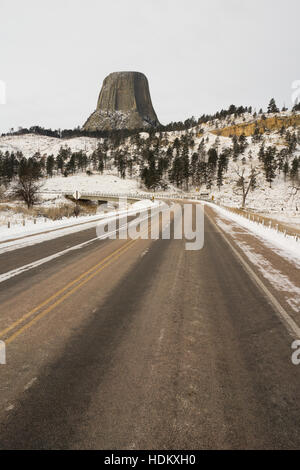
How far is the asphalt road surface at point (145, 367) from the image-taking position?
2.52 m

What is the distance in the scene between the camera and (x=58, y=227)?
61.4 feet

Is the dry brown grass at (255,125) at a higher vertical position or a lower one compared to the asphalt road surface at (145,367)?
higher

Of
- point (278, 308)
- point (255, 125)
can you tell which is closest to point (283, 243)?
point (278, 308)

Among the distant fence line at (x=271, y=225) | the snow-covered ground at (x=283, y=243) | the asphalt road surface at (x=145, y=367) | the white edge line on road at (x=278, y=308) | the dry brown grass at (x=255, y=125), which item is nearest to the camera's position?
the asphalt road surface at (x=145, y=367)

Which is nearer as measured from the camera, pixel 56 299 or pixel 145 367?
pixel 145 367

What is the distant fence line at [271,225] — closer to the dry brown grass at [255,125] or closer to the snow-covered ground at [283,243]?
the snow-covered ground at [283,243]

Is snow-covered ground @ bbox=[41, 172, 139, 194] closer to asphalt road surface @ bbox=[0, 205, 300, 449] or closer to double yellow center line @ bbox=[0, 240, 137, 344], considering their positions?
double yellow center line @ bbox=[0, 240, 137, 344]

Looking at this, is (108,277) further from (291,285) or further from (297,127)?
(297,127)

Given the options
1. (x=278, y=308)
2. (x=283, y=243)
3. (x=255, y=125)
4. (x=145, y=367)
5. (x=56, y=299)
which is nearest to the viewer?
(x=145, y=367)

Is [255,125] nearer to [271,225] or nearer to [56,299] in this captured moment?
Answer: [271,225]

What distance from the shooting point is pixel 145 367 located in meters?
3.51

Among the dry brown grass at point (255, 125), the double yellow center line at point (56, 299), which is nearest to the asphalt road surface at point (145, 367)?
the double yellow center line at point (56, 299)

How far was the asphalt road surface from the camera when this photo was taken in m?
2.52

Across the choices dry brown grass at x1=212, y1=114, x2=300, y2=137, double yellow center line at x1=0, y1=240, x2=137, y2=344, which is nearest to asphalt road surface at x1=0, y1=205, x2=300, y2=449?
double yellow center line at x1=0, y1=240, x2=137, y2=344
